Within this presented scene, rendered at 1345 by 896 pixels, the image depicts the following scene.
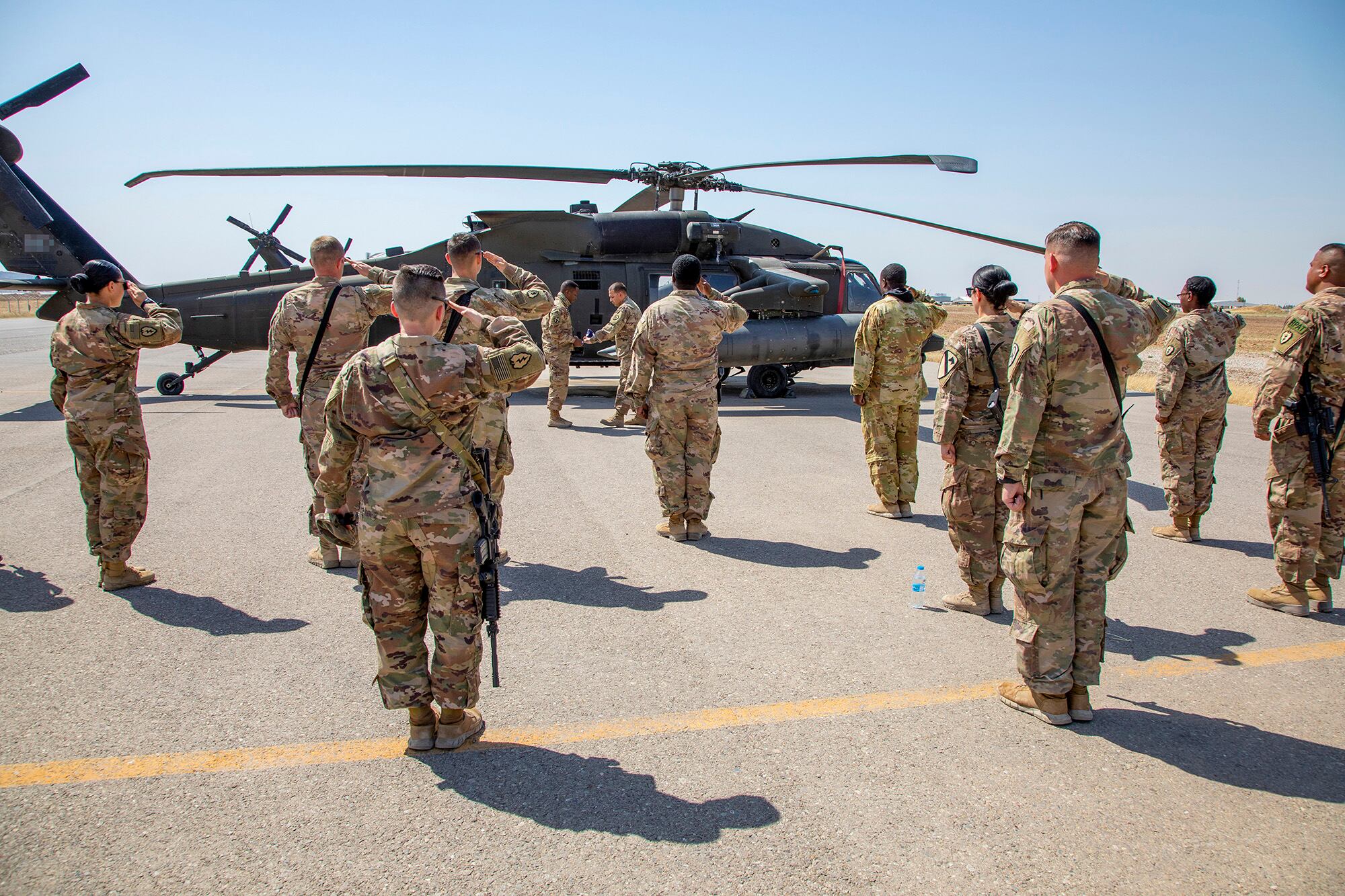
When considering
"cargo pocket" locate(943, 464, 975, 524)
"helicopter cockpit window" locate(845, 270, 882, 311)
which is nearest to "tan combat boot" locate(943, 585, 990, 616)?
"cargo pocket" locate(943, 464, 975, 524)

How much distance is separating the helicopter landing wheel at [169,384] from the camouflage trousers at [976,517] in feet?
43.7

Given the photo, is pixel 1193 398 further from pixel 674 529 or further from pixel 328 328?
pixel 328 328

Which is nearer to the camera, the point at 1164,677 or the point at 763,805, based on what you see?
the point at 763,805

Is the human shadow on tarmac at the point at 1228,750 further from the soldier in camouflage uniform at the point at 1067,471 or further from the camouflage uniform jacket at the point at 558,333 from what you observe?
the camouflage uniform jacket at the point at 558,333

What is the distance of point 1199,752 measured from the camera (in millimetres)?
3215

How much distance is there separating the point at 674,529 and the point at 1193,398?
387 centimetres

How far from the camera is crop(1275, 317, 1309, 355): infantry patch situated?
4594mm

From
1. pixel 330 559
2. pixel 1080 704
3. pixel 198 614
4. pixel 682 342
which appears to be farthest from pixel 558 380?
pixel 1080 704

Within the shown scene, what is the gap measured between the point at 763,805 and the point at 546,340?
944 centimetres

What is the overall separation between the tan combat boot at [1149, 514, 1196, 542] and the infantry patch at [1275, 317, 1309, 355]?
173 cm

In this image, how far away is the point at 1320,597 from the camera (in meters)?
4.71

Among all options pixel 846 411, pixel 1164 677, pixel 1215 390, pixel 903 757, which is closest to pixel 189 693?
pixel 903 757

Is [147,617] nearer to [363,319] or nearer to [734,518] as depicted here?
[363,319]

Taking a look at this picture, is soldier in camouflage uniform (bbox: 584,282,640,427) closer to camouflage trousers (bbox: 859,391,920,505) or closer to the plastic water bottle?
camouflage trousers (bbox: 859,391,920,505)
